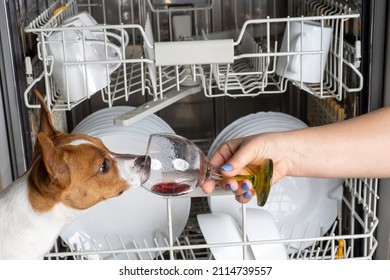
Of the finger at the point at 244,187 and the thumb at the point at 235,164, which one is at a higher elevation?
the thumb at the point at 235,164

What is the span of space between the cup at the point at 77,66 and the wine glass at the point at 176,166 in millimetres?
273

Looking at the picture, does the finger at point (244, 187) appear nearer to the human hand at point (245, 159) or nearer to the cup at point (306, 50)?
the human hand at point (245, 159)

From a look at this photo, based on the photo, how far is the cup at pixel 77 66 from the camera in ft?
4.19

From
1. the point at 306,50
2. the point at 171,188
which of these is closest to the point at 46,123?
the point at 171,188

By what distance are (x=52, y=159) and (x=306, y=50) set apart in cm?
52

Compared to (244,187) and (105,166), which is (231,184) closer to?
(244,187)

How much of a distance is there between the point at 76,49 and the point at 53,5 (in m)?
0.34

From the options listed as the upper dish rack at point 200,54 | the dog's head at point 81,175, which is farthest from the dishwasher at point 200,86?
the dog's head at point 81,175

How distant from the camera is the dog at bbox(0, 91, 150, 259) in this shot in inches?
45.3

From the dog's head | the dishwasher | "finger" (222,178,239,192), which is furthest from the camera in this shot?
the dishwasher

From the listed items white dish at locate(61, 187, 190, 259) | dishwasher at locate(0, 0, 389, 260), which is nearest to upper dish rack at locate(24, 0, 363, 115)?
dishwasher at locate(0, 0, 389, 260)

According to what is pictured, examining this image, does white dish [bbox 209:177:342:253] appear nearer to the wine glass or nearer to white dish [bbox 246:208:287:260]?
white dish [bbox 246:208:287:260]

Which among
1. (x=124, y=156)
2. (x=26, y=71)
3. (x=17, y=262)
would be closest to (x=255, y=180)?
(x=124, y=156)

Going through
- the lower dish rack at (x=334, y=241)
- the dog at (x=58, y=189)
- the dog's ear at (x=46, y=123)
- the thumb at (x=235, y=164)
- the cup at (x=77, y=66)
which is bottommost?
the lower dish rack at (x=334, y=241)
